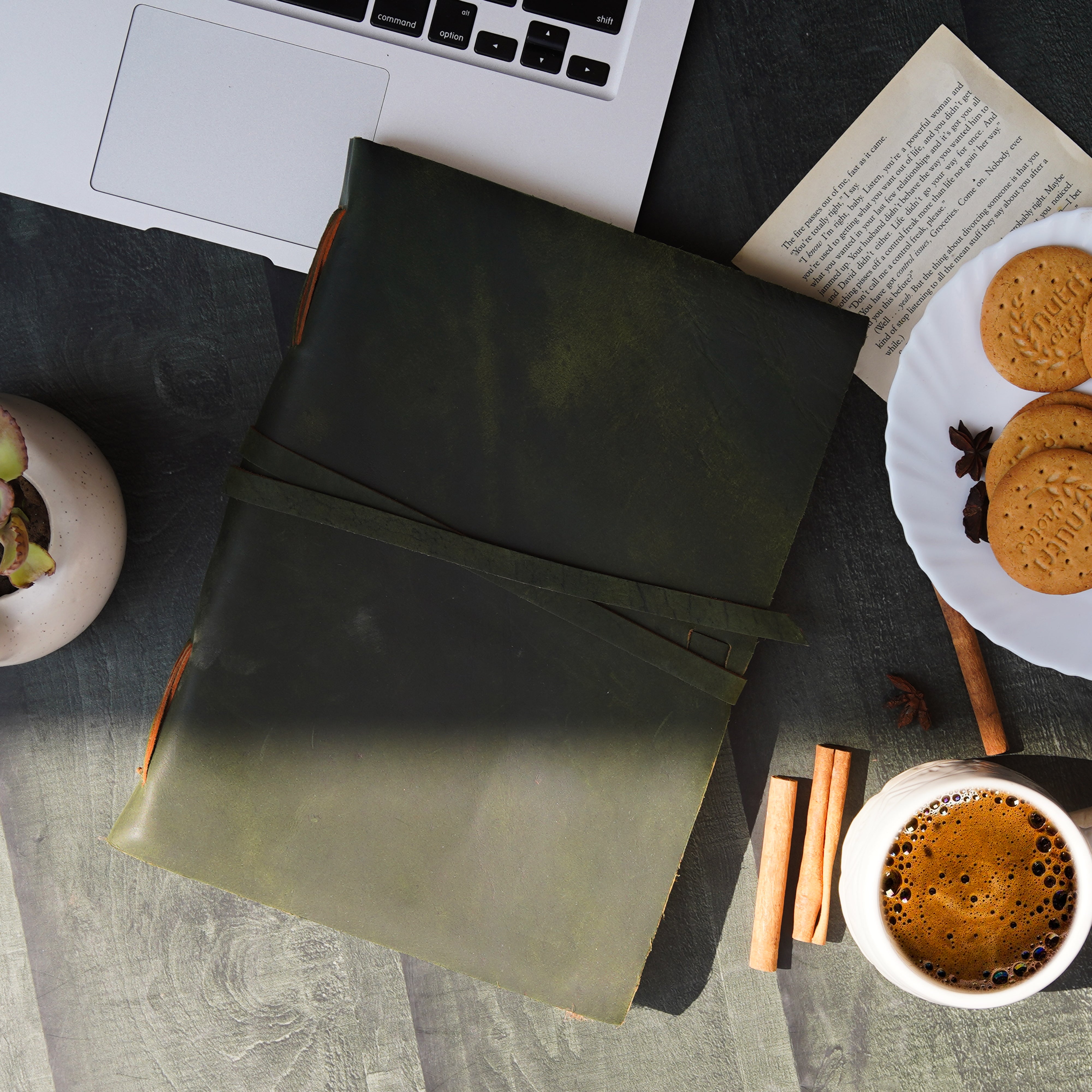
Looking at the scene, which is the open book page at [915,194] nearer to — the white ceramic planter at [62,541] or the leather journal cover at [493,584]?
the leather journal cover at [493,584]

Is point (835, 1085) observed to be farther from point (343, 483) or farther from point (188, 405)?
point (188, 405)

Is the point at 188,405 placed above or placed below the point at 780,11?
below

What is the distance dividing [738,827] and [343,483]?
0.44 meters

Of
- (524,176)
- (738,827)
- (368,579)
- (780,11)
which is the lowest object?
(738,827)

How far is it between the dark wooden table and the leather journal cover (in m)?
0.09

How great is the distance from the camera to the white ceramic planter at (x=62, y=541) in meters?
0.62

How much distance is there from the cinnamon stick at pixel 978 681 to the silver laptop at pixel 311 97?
435 mm

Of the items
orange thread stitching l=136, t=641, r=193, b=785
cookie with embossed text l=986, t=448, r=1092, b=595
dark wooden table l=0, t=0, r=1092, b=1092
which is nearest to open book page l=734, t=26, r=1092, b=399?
dark wooden table l=0, t=0, r=1092, b=1092

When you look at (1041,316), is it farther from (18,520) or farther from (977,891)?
(18,520)

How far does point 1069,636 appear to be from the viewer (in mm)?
651

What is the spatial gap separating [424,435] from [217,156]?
0.92 ft

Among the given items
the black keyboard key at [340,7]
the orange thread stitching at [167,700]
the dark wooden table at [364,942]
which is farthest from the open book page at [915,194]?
the orange thread stitching at [167,700]

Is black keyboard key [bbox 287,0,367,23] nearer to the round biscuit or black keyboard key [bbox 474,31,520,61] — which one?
black keyboard key [bbox 474,31,520,61]

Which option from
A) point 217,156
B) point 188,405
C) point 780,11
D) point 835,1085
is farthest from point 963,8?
point 835,1085
